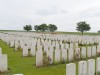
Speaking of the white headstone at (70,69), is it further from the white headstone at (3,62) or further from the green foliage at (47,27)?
the green foliage at (47,27)

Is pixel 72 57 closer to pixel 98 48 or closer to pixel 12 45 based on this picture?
pixel 98 48

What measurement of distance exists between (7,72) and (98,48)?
301 inches

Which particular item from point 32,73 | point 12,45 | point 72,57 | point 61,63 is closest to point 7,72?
point 32,73

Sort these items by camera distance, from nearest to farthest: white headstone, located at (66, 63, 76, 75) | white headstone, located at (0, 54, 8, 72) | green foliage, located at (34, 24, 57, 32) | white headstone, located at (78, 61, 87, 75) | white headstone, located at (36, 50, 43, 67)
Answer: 1. white headstone, located at (66, 63, 76, 75)
2. white headstone, located at (78, 61, 87, 75)
3. white headstone, located at (0, 54, 8, 72)
4. white headstone, located at (36, 50, 43, 67)
5. green foliage, located at (34, 24, 57, 32)

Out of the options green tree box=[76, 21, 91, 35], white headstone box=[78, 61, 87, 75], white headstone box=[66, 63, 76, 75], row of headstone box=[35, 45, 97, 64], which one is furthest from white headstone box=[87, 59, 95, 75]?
green tree box=[76, 21, 91, 35]

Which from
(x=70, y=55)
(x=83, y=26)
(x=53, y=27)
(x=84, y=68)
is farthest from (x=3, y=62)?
(x=53, y=27)

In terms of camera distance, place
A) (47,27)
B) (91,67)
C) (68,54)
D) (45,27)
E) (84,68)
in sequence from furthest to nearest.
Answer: (45,27), (47,27), (68,54), (91,67), (84,68)

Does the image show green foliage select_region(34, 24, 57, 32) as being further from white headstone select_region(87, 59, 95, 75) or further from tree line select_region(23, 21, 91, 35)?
white headstone select_region(87, 59, 95, 75)

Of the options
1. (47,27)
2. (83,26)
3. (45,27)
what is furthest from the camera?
(45,27)

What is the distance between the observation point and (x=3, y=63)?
37.1 feet

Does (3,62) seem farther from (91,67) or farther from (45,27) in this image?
(45,27)

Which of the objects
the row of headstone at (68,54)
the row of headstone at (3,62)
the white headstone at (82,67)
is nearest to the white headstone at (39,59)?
the row of headstone at (68,54)

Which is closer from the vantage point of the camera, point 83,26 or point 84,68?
point 84,68

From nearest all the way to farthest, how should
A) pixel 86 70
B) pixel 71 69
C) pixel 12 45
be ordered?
1. pixel 71 69
2. pixel 86 70
3. pixel 12 45
